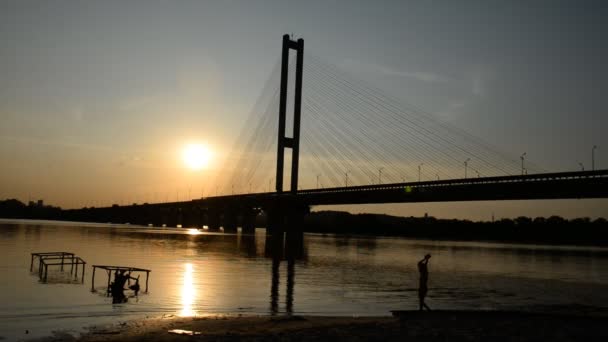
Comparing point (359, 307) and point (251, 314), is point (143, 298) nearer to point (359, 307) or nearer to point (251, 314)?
point (251, 314)

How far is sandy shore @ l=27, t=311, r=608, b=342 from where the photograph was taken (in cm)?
1468

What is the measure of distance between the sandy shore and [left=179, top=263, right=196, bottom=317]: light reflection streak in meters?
1.74

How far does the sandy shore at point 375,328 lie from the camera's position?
48.2ft

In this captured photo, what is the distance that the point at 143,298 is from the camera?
23.8 meters

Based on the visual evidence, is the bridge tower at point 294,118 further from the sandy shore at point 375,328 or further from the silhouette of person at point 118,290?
the sandy shore at point 375,328

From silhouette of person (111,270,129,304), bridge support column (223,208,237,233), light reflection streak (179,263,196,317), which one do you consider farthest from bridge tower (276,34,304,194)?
silhouette of person (111,270,129,304)

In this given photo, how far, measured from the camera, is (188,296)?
24.5m

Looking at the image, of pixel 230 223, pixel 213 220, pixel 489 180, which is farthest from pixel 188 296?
pixel 213 220

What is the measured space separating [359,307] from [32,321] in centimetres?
1219

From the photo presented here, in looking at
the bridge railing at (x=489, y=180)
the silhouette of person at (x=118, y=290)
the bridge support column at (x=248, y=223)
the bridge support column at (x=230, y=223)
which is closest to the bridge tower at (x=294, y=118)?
the bridge railing at (x=489, y=180)

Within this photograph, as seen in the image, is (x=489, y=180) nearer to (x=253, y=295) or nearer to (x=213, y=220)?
(x=253, y=295)

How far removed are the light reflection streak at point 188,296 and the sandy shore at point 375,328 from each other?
1.74 m

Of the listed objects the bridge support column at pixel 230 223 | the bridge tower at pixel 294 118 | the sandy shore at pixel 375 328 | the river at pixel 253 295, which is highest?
the bridge tower at pixel 294 118

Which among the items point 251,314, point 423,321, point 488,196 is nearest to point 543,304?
point 423,321
